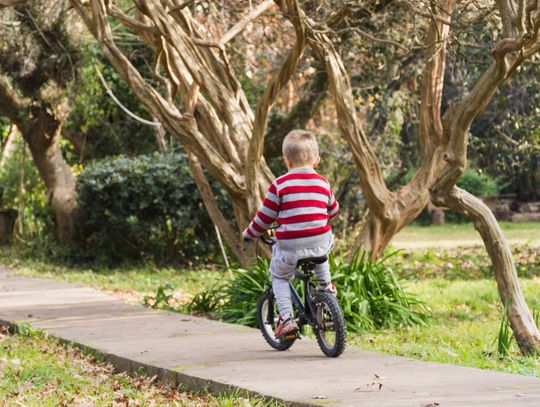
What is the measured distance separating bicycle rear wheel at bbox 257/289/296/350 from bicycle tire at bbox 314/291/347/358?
370 millimetres

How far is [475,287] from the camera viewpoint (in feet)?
41.0

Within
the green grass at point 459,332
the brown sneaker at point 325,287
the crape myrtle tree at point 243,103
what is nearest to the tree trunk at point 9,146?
the crape myrtle tree at point 243,103

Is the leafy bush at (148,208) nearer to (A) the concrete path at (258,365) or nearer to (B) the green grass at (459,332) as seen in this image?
(B) the green grass at (459,332)

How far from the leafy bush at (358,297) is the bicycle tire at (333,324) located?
2.28 metres

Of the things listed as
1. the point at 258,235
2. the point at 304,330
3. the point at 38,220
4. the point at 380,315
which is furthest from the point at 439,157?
the point at 38,220

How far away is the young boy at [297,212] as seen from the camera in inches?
265

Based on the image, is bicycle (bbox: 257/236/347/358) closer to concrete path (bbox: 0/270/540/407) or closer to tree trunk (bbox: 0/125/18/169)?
concrete path (bbox: 0/270/540/407)

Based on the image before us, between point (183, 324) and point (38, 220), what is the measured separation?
8818mm

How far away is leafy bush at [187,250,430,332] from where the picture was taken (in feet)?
30.1

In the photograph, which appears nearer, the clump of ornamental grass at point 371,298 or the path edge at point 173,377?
the path edge at point 173,377

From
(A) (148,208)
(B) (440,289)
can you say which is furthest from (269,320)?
(A) (148,208)

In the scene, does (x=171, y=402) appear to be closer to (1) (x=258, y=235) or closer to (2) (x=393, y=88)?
(1) (x=258, y=235)

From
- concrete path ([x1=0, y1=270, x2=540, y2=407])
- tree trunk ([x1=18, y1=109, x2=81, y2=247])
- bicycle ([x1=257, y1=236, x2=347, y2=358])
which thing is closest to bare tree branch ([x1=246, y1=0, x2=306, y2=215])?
concrete path ([x1=0, y1=270, x2=540, y2=407])

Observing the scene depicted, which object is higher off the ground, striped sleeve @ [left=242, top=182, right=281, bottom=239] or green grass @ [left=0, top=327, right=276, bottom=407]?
striped sleeve @ [left=242, top=182, right=281, bottom=239]
